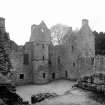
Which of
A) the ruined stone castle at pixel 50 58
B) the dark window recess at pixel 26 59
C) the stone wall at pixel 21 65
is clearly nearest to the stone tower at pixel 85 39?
the ruined stone castle at pixel 50 58

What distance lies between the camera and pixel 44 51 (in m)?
34.2

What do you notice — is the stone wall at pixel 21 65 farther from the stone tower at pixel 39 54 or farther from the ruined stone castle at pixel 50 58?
the stone tower at pixel 39 54

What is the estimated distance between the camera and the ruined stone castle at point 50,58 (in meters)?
→ 32.8

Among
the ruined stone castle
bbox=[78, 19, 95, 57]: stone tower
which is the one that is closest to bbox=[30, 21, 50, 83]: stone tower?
the ruined stone castle

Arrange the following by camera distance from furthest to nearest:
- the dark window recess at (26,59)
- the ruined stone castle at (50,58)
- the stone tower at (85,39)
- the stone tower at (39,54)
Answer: the stone tower at (85,39) → the dark window recess at (26,59) → the stone tower at (39,54) → the ruined stone castle at (50,58)

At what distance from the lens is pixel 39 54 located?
33.9 meters

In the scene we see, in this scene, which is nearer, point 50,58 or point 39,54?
point 39,54

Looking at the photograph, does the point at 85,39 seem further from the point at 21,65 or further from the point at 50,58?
the point at 21,65

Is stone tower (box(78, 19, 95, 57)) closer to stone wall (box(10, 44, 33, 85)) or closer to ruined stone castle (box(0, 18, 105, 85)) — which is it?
ruined stone castle (box(0, 18, 105, 85))

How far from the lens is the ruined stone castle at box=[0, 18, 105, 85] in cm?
3275

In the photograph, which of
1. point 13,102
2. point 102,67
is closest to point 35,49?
point 102,67

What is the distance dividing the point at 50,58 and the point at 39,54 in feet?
9.81

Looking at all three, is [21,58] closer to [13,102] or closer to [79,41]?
[79,41]

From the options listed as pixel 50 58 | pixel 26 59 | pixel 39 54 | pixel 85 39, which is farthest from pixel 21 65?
pixel 85 39
